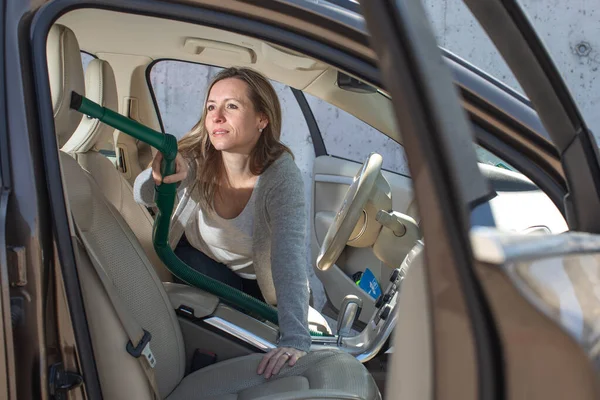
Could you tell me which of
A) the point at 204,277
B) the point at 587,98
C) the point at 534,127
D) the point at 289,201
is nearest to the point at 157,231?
the point at 204,277

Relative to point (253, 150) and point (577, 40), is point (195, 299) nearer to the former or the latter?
point (253, 150)

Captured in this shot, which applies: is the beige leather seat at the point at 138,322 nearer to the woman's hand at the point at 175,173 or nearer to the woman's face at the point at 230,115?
the woman's hand at the point at 175,173

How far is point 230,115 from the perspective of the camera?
1965 mm

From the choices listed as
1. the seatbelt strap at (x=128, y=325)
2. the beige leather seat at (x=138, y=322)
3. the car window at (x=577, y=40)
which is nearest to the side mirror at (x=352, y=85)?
the beige leather seat at (x=138, y=322)

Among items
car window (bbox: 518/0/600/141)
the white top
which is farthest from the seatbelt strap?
car window (bbox: 518/0/600/141)

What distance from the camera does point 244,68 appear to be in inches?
76.7

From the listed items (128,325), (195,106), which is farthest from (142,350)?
(195,106)

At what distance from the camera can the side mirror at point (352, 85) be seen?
5.14 ft

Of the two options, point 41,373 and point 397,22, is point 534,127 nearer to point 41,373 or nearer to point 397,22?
point 397,22

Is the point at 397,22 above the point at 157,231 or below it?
above

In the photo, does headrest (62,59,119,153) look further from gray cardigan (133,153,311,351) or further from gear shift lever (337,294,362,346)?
gear shift lever (337,294,362,346)

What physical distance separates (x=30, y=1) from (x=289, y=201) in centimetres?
93

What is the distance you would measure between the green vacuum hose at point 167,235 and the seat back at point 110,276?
232 millimetres

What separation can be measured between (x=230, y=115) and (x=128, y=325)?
88cm
